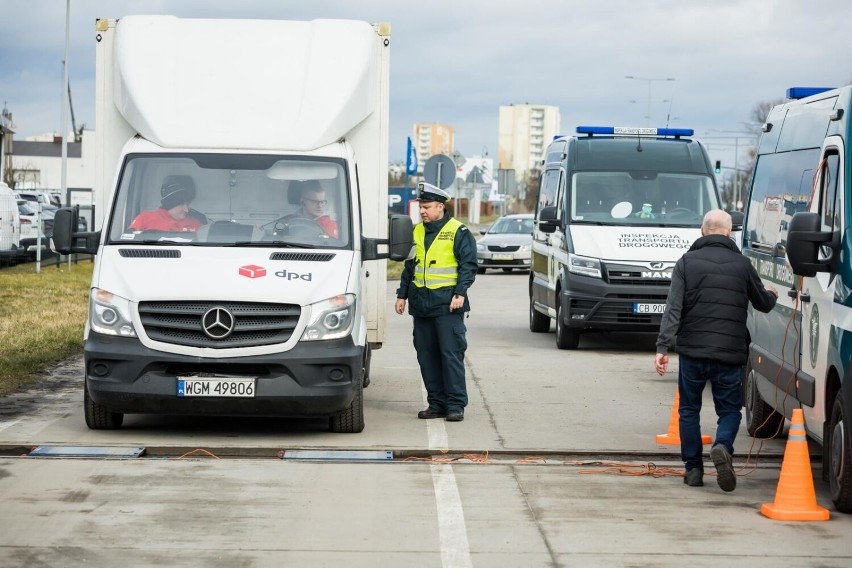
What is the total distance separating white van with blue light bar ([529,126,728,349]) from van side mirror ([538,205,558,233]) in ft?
0.04

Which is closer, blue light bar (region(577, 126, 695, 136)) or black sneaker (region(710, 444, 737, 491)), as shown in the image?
black sneaker (region(710, 444, 737, 491))

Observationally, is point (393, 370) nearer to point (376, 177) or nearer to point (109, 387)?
point (376, 177)

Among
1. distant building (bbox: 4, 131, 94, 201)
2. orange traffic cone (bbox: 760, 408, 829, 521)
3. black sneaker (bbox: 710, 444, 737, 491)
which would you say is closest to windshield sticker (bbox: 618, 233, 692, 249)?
black sneaker (bbox: 710, 444, 737, 491)

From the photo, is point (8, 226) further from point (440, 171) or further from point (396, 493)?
point (396, 493)

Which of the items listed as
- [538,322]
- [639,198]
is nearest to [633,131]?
[639,198]

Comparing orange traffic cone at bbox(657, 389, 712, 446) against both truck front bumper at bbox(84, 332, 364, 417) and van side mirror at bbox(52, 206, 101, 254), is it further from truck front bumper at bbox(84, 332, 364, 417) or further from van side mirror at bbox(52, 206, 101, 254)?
van side mirror at bbox(52, 206, 101, 254)

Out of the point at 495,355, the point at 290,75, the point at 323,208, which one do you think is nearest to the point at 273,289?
the point at 323,208

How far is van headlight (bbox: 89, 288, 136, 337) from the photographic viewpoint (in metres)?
10.0

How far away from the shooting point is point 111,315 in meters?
10.1

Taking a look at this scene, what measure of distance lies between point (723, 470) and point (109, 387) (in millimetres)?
4288

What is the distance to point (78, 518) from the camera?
7559 millimetres

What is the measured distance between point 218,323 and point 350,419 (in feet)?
4.49

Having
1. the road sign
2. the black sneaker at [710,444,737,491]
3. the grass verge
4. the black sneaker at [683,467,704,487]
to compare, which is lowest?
the grass verge

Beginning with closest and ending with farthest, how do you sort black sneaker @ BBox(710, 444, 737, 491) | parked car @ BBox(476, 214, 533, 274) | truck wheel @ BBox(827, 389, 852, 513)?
truck wheel @ BBox(827, 389, 852, 513) < black sneaker @ BBox(710, 444, 737, 491) < parked car @ BBox(476, 214, 533, 274)
